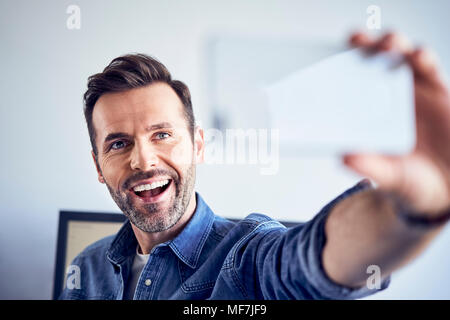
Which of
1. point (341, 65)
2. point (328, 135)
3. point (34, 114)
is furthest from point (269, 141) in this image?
point (34, 114)

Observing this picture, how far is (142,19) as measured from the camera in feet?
3.75

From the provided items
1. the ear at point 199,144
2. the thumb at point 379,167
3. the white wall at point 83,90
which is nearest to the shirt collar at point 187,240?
the ear at point 199,144

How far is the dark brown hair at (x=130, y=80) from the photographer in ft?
3.11

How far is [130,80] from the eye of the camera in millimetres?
940

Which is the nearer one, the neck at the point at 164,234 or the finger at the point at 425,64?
the finger at the point at 425,64

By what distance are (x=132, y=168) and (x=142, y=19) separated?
48 cm

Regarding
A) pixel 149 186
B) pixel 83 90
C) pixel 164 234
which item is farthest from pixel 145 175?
pixel 83 90

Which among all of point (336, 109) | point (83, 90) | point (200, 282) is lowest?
point (200, 282)

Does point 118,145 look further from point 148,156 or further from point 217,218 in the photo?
point 217,218

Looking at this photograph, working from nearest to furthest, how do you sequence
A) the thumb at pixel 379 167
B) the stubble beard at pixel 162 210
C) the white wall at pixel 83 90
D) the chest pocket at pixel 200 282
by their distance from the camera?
the thumb at pixel 379 167 < the chest pocket at pixel 200 282 < the stubble beard at pixel 162 210 < the white wall at pixel 83 90

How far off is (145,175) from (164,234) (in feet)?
0.46

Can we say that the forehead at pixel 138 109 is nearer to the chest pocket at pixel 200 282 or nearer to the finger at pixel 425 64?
the chest pocket at pixel 200 282

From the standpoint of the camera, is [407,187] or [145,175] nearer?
[407,187]

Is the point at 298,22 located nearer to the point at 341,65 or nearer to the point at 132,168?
the point at 341,65
